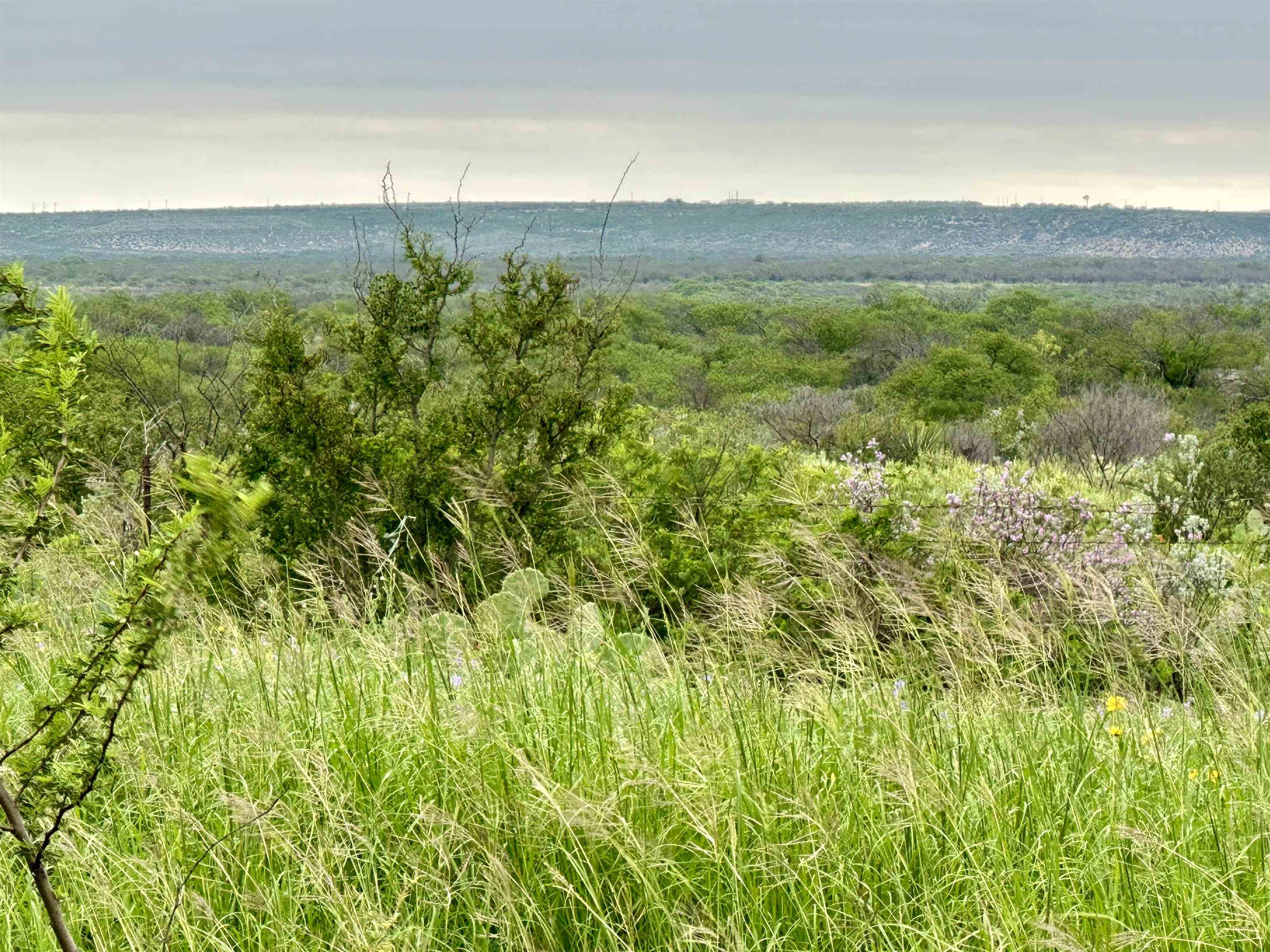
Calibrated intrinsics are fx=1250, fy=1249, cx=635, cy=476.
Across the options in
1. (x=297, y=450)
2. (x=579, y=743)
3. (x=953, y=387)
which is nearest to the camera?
(x=579, y=743)

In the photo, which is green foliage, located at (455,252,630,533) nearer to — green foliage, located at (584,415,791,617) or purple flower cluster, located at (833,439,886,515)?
green foliage, located at (584,415,791,617)

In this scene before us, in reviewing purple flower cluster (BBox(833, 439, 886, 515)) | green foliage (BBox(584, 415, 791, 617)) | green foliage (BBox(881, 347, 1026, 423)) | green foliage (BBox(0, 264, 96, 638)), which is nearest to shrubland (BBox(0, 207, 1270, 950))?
green foliage (BBox(0, 264, 96, 638))

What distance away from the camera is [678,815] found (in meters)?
2.58

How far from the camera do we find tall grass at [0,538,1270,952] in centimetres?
232

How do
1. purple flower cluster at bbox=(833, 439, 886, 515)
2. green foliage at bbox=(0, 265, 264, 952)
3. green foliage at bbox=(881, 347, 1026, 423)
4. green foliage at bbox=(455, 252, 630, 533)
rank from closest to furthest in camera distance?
1. green foliage at bbox=(0, 265, 264, 952)
2. green foliage at bbox=(455, 252, 630, 533)
3. purple flower cluster at bbox=(833, 439, 886, 515)
4. green foliage at bbox=(881, 347, 1026, 423)

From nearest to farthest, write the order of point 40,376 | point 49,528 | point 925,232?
point 40,376 → point 49,528 → point 925,232

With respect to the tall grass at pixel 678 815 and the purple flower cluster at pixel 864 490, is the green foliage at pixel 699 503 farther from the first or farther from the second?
the tall grass at pixel 678 815

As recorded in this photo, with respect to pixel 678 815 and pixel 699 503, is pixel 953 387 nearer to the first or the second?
pixel 699 503

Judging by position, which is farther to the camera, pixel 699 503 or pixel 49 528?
pixel 699 503

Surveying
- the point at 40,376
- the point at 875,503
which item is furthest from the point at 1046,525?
the point at 40,376

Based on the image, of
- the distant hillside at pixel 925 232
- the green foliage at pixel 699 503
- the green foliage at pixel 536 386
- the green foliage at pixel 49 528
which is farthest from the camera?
the distant hillside at pixel 925 232

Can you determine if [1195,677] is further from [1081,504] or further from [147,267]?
[147,267]

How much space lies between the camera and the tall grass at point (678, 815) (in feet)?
7.60

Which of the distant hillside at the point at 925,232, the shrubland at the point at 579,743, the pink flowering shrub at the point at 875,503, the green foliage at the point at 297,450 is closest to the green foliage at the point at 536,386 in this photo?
the shrubland at the point at 579,743
